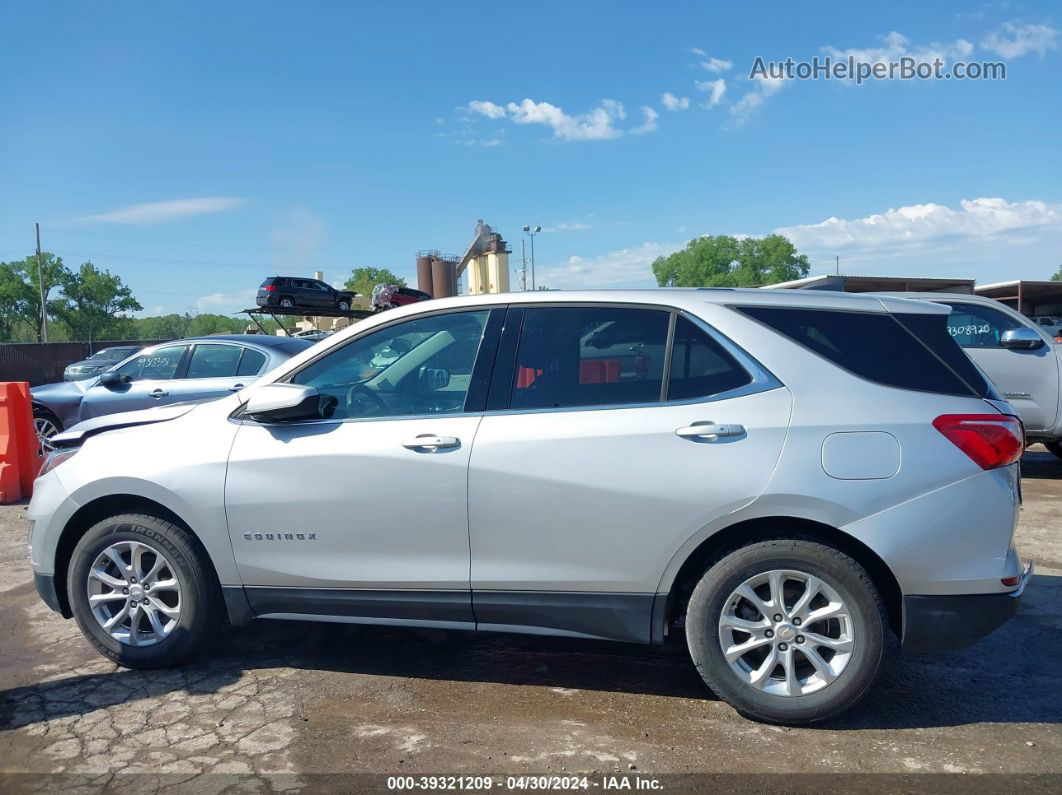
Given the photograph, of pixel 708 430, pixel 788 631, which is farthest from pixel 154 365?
pixel 788 631

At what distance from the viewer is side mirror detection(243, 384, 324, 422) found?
12.5 ft

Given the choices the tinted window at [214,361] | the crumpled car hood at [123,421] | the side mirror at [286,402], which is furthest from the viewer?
the tinted window at [214,361]

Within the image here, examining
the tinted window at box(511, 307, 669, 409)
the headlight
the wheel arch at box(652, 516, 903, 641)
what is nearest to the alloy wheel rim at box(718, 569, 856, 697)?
the wheel arch at box(652, 516, 903, 641)

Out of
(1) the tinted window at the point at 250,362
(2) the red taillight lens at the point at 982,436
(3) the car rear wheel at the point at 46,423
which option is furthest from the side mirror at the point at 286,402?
(3) the car rear wheel at the point at 46,423

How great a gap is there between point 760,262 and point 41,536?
104m

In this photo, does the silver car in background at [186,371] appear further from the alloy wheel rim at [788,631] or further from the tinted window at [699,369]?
the alloy wheel rim at [788,631]

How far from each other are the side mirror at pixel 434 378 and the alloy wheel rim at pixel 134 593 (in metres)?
1.55

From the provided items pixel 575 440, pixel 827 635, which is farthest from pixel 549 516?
pixel 827 635

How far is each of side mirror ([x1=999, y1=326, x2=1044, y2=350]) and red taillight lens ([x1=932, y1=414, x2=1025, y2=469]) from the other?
607 cm

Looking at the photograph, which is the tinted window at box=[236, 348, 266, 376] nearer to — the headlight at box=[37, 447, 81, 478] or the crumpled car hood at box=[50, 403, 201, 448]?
the crumpled car hood at box=[50, 403, 201, 448]

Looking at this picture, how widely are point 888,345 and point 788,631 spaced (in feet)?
4.22

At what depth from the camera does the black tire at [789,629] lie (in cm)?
338

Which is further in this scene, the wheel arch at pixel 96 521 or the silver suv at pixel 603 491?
the wheel arch at pixel 96 521

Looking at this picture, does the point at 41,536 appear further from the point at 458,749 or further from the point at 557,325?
the point at 557,325
